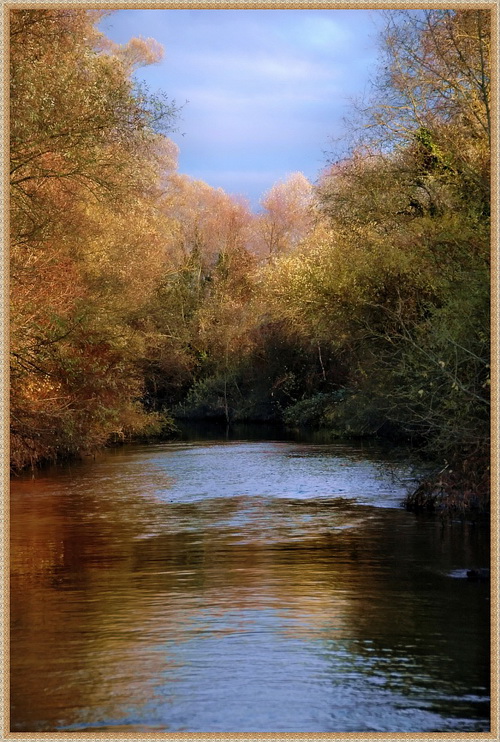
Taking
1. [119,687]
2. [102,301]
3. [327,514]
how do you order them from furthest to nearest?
[102,301] → [327,514] → [119,687]

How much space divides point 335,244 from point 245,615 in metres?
18.7

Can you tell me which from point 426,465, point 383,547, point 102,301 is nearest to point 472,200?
point 426,465

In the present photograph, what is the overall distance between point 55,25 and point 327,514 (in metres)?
11.4

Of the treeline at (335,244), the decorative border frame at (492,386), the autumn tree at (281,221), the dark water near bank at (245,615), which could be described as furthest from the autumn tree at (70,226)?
the autumn tree at (281,221)

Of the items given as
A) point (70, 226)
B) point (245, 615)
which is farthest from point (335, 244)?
point (245, 615)

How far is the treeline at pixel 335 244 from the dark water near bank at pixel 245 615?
2117 millimetres

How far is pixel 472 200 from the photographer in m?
18.2

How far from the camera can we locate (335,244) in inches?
1166

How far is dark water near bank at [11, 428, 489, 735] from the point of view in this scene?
9.12 meters

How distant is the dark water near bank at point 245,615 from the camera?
9.12 metres

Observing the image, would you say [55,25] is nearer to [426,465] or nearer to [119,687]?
[426,465]

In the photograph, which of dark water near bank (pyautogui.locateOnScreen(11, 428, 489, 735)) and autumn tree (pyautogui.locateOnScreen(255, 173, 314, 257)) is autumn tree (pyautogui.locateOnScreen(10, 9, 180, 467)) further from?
autumn tree (pyautogui.locateOnScreen(255, 173, 314, 257))

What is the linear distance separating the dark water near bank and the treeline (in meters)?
2.12

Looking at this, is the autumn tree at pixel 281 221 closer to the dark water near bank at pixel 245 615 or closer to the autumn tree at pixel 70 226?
the autumn tree at pixel 70 226
